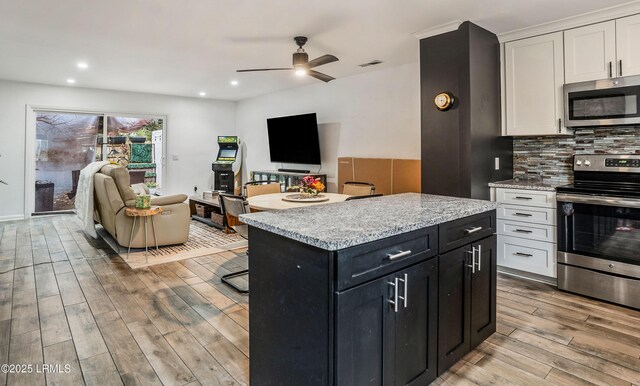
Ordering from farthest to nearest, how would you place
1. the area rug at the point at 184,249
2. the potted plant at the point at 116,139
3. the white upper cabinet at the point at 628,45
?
the potted plant at the point at 116,139, the area rug at the point at 184,249, the white upper cabinet at the point at 628,45

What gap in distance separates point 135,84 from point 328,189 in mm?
4025

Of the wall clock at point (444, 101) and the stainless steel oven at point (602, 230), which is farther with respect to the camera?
the wall clock at point (444, 101)

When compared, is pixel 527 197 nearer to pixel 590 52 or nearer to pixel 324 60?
pixel 590 52

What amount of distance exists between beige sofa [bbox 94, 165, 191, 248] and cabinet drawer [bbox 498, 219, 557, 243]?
375 centimetres

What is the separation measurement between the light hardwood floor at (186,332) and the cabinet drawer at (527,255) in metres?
0.16

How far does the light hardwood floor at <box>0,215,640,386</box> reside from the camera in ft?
6.51

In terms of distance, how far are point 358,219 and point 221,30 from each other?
290 centimetres

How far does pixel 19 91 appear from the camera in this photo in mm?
6383

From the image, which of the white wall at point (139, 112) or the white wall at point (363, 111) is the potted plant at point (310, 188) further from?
the white wall at point (139, 112)

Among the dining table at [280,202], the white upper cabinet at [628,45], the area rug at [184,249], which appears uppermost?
the white upper cabinet at [628,45]

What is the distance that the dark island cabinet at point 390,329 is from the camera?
136 centimetres

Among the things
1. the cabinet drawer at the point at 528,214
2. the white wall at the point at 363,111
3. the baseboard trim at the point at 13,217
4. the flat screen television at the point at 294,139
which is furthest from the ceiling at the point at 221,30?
the baseboard trim at the point at 13,217

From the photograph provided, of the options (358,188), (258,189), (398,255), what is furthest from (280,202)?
(398,255)

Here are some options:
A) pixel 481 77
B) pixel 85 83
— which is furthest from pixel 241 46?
pixel 85 83
